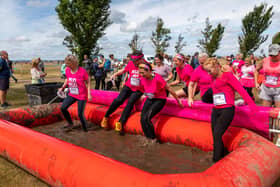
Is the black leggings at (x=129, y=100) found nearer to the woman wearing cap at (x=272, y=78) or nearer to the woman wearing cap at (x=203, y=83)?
the woman wearing cap at (x=203, y=83)

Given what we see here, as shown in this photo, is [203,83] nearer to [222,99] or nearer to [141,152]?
[222,99]

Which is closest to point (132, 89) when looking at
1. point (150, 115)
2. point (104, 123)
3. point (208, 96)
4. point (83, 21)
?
point (150, 115)

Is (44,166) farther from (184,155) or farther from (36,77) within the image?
(36,77)

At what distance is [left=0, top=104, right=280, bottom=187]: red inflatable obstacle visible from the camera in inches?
70.9

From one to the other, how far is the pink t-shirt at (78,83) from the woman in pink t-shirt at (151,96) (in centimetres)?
136

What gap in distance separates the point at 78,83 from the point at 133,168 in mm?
2740

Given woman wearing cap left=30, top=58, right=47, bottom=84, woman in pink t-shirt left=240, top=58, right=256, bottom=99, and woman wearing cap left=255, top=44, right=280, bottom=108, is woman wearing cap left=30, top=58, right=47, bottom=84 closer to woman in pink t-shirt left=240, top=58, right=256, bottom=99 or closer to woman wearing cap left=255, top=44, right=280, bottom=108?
woman wearing cap left=255, top=44, right=280, bottom=108

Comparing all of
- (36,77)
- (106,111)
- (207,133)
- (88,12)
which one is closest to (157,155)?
(207,133)

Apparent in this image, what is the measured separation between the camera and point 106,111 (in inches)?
185

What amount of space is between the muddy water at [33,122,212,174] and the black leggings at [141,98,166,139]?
23 centimetres

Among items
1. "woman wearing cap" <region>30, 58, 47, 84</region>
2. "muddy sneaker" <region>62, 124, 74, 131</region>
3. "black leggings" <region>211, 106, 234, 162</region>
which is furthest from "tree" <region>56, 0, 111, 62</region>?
"black leggings" <region>211, 106, 234, 162</region>

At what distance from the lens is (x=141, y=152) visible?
3426mm

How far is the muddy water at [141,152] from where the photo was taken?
2.96 m

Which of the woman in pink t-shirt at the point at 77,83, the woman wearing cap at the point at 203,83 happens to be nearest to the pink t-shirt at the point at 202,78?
the woman wearing cap at the point at 203,83
